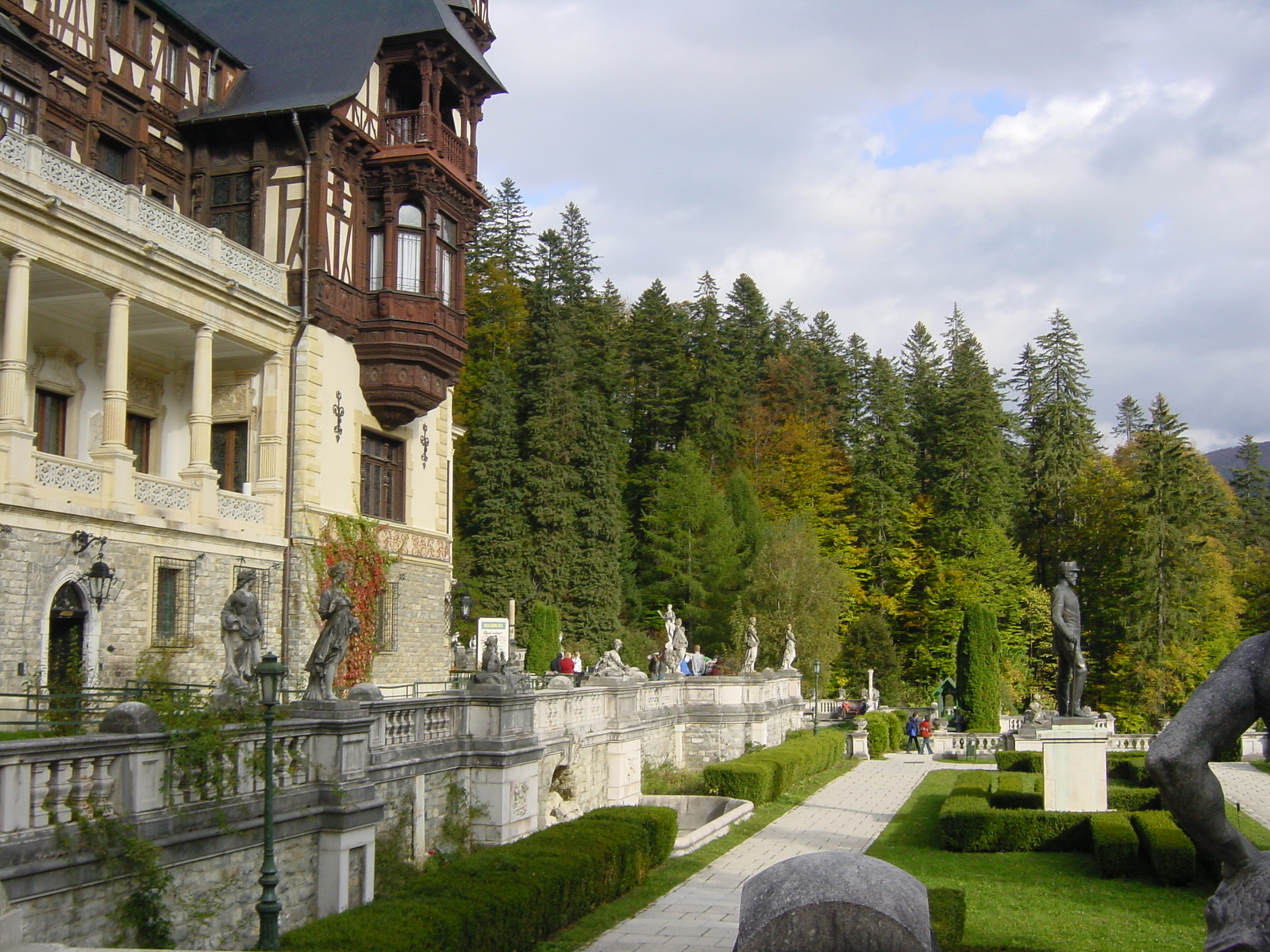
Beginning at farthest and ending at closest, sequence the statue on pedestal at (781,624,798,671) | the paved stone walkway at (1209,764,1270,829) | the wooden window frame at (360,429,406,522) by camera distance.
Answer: the statue on pedestal at (781,624,798,671), the wooden window frame at (360,429,406,522), the paved stone walkway at (1209,764,1270,829)

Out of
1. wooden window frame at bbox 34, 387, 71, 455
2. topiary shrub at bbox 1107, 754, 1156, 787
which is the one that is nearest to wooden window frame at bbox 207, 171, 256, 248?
wooden window frame at bbox 34, 387, 71, 455

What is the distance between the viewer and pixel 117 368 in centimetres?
2141

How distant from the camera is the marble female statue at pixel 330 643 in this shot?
14.1m

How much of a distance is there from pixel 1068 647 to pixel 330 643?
43.6 feet

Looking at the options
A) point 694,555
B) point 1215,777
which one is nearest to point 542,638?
point 694,555

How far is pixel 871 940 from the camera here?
338cm

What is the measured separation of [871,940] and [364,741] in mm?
11042

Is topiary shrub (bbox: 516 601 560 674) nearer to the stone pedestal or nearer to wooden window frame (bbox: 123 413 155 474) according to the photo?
wooden window frame (bbox: 123 413 155 474)

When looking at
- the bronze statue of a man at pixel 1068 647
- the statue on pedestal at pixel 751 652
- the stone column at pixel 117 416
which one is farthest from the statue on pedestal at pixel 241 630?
the statue on pedestal at pixel 751 652

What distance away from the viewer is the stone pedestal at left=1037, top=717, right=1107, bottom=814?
2180cm

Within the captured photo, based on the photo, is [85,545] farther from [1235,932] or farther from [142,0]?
[1235,932]

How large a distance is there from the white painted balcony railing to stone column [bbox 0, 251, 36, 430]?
50.6 inches

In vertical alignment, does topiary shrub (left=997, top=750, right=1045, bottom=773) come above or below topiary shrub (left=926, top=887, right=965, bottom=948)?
below

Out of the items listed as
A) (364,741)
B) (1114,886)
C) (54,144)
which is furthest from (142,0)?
(1114,886)
